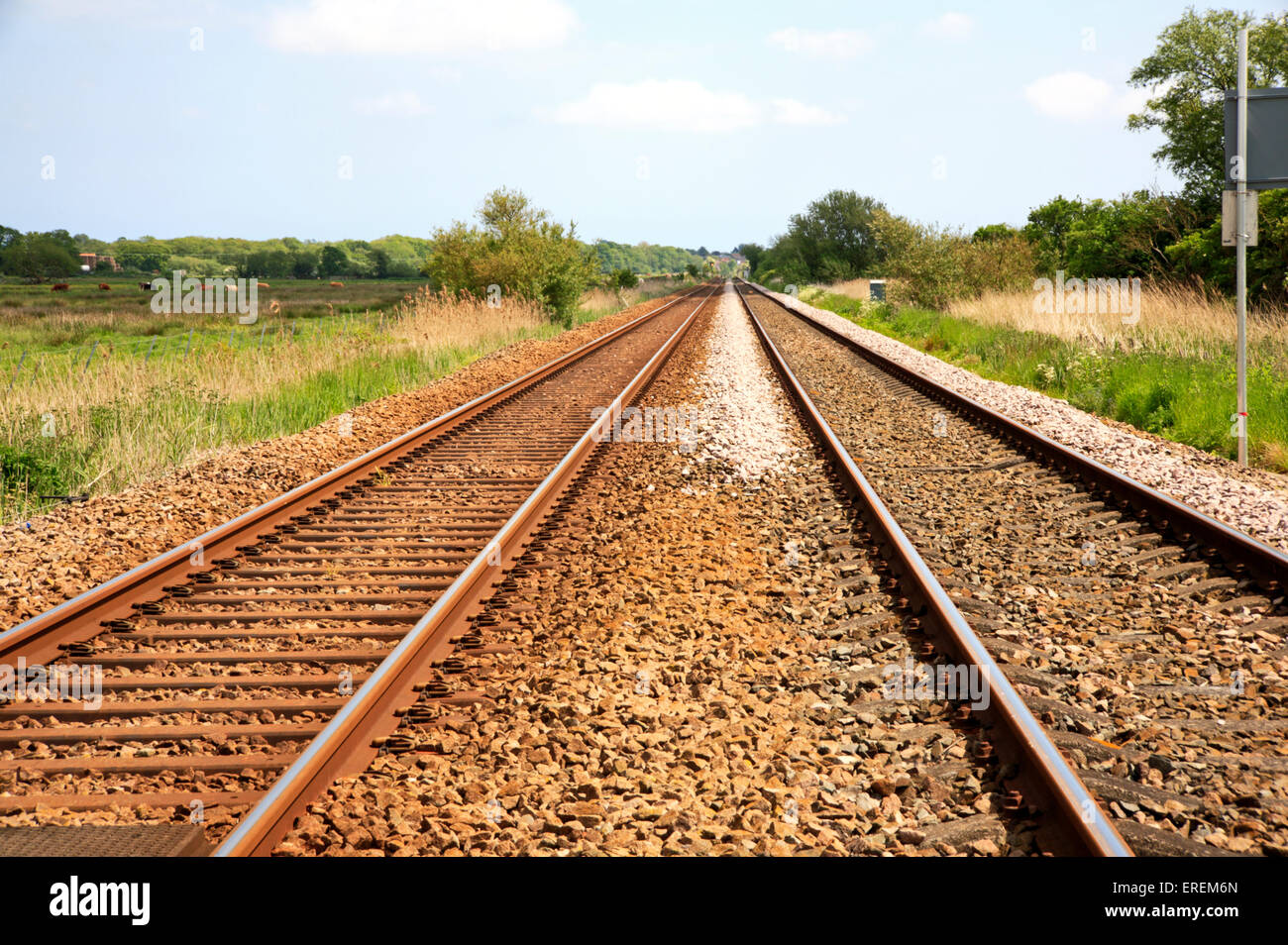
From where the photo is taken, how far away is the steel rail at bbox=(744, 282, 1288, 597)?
5.04 meters

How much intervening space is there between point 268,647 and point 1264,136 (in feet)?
30.1

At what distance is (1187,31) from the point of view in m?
30.2

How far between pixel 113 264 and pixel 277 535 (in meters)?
124

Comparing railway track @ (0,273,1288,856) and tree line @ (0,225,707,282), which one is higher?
tree line @ (0,225,707,282)

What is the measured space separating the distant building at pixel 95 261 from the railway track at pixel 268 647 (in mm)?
117196

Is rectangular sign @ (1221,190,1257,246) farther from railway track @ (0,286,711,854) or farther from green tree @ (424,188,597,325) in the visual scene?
green tree @ (424,188,597,325)

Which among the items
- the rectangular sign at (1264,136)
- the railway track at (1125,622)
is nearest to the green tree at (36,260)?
the railway track at (1125,622)

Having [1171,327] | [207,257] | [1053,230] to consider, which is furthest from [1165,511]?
[207,257]

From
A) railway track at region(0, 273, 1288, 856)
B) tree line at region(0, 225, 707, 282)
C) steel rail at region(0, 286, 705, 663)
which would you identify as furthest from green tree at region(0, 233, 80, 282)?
railway track at region(0, 273, 1288, 856)

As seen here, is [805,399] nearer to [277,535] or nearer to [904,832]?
[277,535]

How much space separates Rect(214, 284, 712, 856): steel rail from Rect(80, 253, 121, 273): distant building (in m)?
119

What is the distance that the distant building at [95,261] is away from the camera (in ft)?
341
